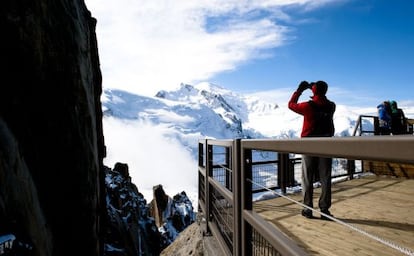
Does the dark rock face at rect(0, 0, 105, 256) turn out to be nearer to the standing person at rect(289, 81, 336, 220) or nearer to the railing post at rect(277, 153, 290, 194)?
the standing person at rect(289, 81, 336, 220)

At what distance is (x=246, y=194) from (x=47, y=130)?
5797 millimetres

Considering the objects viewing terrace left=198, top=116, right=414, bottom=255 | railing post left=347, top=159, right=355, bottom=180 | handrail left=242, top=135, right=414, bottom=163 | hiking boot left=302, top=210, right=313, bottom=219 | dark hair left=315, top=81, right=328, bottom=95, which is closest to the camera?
handrail left=242, top=135, right=414, bottom=163

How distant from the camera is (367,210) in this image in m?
5.89

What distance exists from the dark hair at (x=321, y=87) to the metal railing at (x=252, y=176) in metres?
1.71

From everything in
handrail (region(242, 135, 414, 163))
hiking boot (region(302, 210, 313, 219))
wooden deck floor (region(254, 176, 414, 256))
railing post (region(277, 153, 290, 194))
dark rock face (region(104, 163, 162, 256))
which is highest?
handrail (region(242, 135, 414, 163))

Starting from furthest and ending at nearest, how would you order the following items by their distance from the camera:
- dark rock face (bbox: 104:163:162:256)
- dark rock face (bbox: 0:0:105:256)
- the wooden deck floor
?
dark rock face (bbox: 104:163:162:256) → dark rock face (bbox: 0:0:105:256) → the wooden deck floor

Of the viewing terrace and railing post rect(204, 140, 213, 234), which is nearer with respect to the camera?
the viewing terrace

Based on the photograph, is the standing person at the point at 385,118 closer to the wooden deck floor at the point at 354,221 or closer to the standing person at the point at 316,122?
the wooden deck floor at the point at 354,221

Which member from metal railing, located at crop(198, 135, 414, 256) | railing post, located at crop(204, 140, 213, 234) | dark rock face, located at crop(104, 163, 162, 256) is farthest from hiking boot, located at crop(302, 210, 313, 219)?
dark rock face, located at crop(104, 163, 162, 256)

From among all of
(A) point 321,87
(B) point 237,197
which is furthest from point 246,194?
(A) point 321,87

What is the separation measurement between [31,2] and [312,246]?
6.91 meters

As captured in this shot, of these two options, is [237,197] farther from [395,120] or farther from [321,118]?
[395,120]

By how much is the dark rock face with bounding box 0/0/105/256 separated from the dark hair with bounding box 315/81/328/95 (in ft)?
15.0

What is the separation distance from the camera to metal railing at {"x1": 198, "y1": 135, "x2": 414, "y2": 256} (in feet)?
3.65
